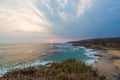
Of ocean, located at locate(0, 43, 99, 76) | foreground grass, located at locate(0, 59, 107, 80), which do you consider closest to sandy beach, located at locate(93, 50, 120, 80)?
ocean, located at locate(0, 43, 99, 76)

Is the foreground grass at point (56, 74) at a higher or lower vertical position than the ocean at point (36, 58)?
higher

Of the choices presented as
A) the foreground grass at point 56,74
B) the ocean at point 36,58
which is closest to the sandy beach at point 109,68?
the ocean at point 36,58

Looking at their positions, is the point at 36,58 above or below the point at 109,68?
above

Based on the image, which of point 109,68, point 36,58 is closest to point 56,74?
point 109,68

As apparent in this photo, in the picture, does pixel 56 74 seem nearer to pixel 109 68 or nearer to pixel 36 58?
pixel 109 68

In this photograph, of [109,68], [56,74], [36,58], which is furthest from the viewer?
[36,58]

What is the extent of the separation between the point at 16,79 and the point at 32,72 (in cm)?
351

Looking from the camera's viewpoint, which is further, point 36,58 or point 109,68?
point 36,58

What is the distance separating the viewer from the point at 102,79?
14.3 meters

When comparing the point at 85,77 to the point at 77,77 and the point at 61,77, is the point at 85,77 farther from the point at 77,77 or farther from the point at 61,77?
the point at 61,77

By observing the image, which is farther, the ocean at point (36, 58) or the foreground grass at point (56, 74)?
the ocean at point (36, 58)

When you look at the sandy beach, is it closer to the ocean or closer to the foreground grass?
the ocean

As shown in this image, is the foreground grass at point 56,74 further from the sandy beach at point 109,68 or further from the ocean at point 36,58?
the ocean at point 36,58

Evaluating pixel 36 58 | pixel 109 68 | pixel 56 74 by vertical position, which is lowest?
pixel 109 68
